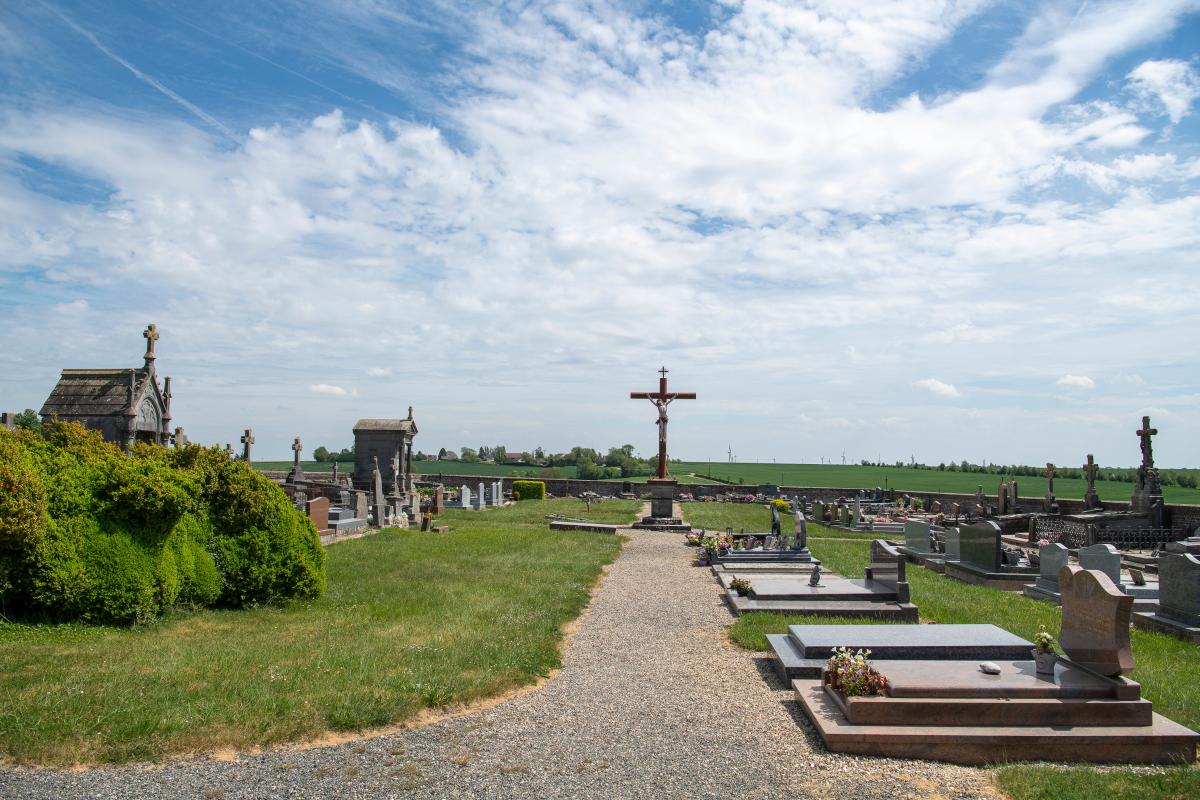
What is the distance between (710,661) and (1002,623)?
501cm

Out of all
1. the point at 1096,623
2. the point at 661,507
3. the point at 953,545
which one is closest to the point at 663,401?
the point at 661,507

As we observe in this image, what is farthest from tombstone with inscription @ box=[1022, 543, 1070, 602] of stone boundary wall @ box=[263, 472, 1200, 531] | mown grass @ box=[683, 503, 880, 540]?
stone boundary wall @ box=[263, 472, 1200, 531]

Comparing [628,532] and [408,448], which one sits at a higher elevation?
[408,448]

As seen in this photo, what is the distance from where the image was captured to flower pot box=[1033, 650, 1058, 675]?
757 cm

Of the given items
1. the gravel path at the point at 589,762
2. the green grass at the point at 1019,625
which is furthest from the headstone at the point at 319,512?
the gravel path at the point at 589,762

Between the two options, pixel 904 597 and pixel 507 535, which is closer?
pixel 904 597

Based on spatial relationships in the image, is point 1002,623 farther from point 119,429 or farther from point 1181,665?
point 119,429

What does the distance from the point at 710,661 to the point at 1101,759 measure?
4.23m

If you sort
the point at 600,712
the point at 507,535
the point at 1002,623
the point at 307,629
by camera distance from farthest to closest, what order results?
the point at 507,535 < the point at 1002,623 < the point at 307,629 < the point at 600,712

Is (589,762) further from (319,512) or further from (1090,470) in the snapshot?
→ (1090,470)

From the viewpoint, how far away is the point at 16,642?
8836mm

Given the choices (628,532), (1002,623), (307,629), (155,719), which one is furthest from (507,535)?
(155,719)

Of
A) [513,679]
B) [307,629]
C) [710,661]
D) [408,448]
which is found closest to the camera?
[513,679]

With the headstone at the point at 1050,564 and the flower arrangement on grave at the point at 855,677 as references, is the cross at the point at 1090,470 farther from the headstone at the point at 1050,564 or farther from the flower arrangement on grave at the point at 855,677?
the flower arrangement on grave at the point at 855,677
